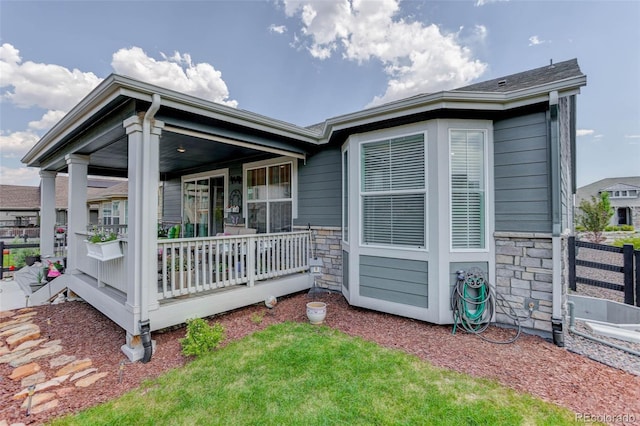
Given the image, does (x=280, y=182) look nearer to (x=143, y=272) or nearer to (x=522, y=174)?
(x=143, y=272)

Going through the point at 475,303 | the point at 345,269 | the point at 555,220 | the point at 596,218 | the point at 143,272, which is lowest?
the point at 475,303

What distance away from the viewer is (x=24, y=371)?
2951 millimetres

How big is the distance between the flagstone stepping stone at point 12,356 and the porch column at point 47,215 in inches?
A: 169

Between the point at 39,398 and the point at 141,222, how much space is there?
5.89 ft

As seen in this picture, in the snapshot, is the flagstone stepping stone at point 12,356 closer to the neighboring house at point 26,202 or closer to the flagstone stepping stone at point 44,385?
the flagstone stepping stone at point 44,385

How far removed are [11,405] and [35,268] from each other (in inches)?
234

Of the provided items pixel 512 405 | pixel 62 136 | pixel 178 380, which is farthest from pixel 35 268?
pixel 512 405

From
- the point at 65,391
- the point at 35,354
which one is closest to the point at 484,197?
the point at 65,391

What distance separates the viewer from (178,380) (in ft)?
8.87

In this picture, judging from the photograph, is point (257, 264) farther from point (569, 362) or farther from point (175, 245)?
point (569, 362)

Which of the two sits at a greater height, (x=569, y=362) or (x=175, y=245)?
(x=175, y=245)

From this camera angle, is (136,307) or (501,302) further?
(501,302)

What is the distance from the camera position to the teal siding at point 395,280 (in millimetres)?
3973

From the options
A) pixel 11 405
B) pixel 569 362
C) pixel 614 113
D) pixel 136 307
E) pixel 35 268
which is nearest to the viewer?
pixel 11 405
